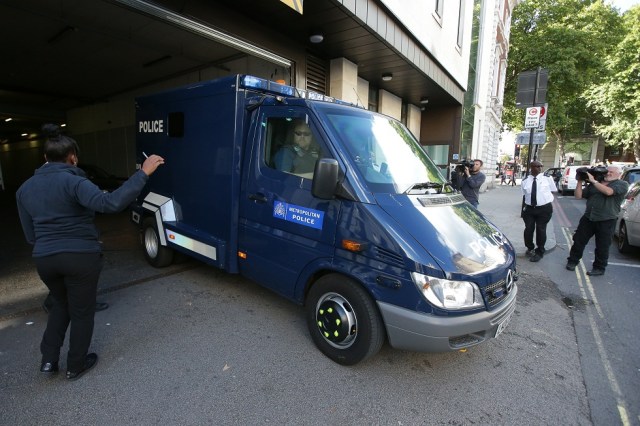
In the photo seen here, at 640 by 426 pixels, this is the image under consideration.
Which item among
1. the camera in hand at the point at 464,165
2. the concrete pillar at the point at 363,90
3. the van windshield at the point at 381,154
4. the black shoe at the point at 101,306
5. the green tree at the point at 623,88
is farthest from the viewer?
the green tree at the point at 623,88

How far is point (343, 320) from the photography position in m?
2.91

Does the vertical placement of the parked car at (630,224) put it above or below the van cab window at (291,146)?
below

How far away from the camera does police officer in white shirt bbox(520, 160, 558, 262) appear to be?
20.2ft

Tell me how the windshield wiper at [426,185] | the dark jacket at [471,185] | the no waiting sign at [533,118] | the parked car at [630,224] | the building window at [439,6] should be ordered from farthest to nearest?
1. the building window at [439,6]
2. the no waiting sign at [533,118]
3. the dark jacket at [471,185]
4. the parked car at [630,224]
5. the windshield wiper at [426,185]

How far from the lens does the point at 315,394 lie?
2.67 m

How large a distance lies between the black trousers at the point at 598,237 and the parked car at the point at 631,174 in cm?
592

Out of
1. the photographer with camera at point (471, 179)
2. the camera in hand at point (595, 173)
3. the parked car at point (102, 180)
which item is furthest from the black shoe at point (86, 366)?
the parked car at point (102, 180)

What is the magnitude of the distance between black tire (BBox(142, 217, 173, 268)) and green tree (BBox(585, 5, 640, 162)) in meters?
28.5

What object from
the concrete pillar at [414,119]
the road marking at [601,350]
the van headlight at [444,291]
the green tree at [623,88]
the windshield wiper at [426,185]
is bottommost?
the road marking at [601,350]

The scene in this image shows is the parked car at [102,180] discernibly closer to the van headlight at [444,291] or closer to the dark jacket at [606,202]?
the van headlight at [444,291]

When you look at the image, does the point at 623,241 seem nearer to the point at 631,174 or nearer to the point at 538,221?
the point at 538,221

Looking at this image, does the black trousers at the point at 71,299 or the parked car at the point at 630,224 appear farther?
the parked car at the point at 630,224

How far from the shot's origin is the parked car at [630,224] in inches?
252

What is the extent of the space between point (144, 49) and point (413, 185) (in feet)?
29.1
